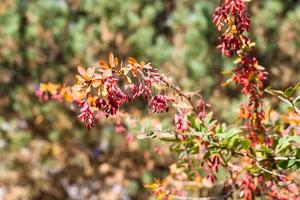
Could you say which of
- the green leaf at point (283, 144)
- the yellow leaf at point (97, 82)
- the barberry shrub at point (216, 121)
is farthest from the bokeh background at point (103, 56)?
the yellow leaf at point (97, 82)

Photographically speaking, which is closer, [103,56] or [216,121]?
[216,121]

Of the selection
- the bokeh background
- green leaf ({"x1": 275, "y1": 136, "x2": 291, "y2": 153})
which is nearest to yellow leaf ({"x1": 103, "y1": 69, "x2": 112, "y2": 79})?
green leaf ({"x1": 275, "y1": 136, "x2": 291, "y2": 153})

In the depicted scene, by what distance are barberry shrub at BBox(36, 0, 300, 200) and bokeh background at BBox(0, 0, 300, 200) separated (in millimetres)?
3111

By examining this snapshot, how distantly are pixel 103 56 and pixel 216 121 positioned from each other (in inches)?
151

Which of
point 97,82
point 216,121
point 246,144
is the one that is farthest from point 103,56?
point 97,82

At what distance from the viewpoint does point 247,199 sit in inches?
69.5

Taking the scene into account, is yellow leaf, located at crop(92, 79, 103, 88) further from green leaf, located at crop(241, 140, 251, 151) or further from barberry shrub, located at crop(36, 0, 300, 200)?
green leaf, located at crop(241, 140, 251, 151)

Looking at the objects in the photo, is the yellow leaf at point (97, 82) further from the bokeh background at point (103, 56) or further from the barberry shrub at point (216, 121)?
the bokeh background at point (103, 56)

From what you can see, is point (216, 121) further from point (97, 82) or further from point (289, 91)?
point (97, 82)

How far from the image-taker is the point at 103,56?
5371 millimetres

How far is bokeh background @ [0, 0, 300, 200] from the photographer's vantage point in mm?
5129

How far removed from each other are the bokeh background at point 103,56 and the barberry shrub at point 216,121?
10.2ft

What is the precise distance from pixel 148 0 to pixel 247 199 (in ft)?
13.0

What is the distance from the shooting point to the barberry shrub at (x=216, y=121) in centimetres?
133
